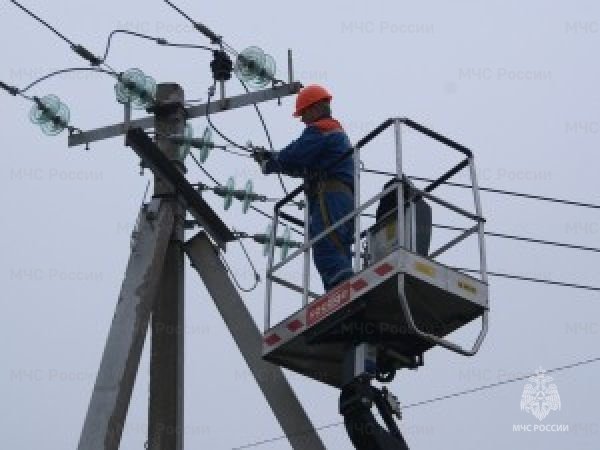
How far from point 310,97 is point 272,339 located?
203 centimetres

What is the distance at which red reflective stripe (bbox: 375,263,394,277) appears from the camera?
825 centimetres

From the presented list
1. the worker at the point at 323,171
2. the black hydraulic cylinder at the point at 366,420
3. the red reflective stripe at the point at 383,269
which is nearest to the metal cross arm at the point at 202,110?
the worker at the point at 323,171

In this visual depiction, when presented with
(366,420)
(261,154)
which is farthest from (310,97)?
(366,420)

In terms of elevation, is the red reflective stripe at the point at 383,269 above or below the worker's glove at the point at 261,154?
below

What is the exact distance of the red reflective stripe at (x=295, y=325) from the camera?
29.6 ft

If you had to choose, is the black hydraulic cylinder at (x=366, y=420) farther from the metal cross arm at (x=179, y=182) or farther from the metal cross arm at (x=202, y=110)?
the metal cross arm at (x=202, y=110)

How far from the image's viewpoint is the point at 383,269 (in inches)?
326

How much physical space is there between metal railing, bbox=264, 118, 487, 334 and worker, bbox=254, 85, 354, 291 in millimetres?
84

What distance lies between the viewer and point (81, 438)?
8609 millimetres

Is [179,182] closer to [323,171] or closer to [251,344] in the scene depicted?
[323,171]

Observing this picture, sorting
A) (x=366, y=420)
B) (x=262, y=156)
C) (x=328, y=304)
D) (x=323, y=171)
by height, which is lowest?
(x=366, y=420)

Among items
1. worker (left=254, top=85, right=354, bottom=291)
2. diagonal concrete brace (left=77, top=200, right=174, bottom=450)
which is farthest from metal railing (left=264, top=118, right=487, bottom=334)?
diagonal concrete brace (left=77, top=200, right=174, bottom=450)

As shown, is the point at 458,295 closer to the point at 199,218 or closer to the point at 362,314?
the point at 362,314

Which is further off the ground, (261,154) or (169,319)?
(261,154)
